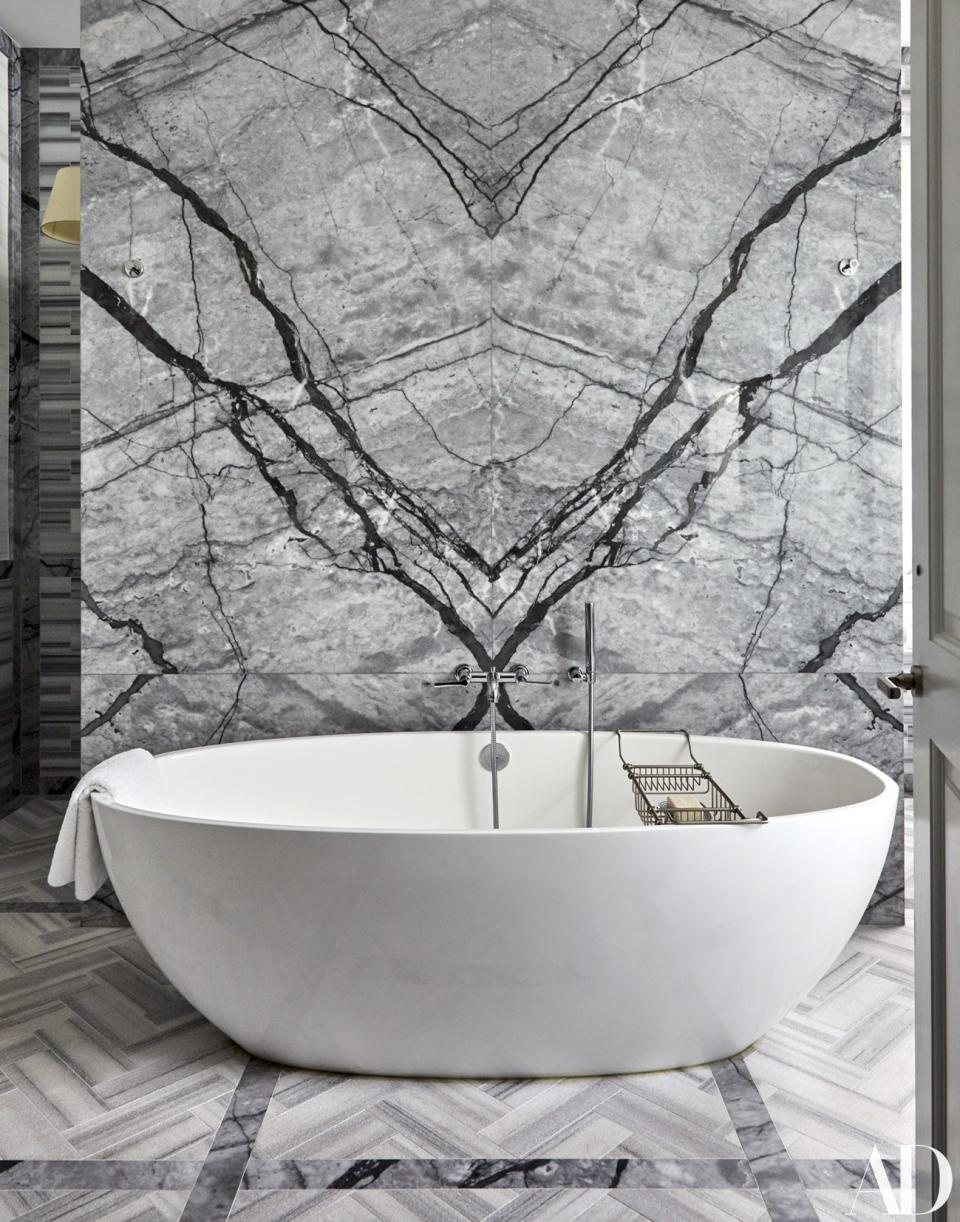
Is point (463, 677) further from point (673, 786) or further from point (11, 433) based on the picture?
point (11, 433)

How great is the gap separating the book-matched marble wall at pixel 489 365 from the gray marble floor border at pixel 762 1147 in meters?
1.04

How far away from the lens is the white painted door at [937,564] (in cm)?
119

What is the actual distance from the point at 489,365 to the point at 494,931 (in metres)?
1.65

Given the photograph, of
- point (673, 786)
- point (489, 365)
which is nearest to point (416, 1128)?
point (673, 786)

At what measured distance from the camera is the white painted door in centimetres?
119

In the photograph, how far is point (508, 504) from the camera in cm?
288

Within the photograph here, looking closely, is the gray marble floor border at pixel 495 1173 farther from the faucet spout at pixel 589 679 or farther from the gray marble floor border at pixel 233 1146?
the faucet spout at pixel 589 679

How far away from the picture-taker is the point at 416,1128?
185cm

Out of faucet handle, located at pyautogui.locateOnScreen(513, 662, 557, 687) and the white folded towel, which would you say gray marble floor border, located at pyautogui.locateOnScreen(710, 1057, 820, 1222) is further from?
the white folded towel

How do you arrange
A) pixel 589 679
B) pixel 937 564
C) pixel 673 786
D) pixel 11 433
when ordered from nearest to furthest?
pixel 937 564, pixel 673 786, pixel 589 679, pixel 11 433

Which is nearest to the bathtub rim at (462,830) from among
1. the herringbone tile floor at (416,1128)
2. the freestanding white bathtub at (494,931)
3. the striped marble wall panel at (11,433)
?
the freestanding white bathtub at (494,931)

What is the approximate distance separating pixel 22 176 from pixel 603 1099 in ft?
13.9

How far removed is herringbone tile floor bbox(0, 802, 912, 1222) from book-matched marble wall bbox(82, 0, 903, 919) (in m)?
0.83

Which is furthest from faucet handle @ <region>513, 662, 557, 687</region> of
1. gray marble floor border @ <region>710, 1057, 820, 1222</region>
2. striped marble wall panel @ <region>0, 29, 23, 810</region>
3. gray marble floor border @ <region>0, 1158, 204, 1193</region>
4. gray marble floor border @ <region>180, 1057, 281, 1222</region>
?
striped marble wall panel @ <region>0, 29, 23, 810</region>
